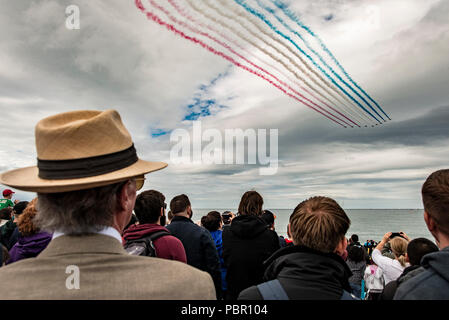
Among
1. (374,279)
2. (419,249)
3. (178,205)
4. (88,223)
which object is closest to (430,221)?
(419,249)

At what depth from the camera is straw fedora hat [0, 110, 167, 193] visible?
4.12 feet

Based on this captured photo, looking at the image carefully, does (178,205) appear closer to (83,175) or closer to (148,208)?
(148,208)

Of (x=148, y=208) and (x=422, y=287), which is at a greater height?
(x=148, y=208)

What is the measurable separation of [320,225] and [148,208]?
6.46ft

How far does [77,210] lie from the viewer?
1.22 m

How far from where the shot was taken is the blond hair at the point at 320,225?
183cm

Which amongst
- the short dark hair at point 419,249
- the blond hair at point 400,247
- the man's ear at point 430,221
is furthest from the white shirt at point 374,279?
the man's ear at point 430,221

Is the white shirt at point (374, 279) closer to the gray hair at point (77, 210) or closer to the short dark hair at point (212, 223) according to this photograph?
the short dark hair at point (212, 223)

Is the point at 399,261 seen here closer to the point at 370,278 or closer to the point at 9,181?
the point at 370,278

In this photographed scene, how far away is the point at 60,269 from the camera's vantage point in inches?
42.7

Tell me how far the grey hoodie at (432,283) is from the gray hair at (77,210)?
1718mm

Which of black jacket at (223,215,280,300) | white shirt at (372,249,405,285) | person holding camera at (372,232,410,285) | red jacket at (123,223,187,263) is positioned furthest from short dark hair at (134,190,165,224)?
white shirt at (372,249,405,285)

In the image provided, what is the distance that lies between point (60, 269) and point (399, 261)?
16.7 ft
